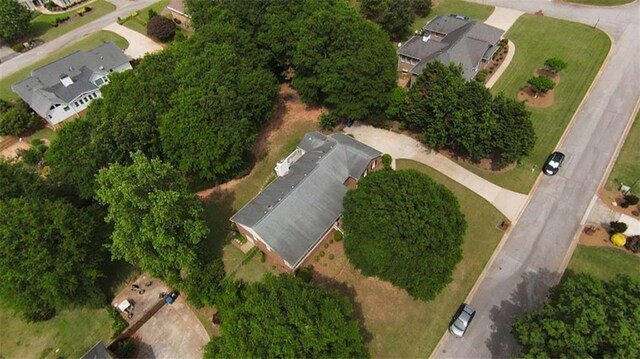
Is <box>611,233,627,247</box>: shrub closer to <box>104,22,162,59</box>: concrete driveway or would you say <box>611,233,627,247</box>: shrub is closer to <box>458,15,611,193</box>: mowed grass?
<box>458,15,611,193</box>: mowed grass

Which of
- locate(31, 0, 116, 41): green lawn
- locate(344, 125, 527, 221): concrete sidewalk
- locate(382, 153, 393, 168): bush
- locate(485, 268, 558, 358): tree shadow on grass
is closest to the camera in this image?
locate(485, 268, 558, 358): tree shadow on grass

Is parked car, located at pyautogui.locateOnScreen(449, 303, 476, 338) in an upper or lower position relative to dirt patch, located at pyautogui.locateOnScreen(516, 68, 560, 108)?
lower

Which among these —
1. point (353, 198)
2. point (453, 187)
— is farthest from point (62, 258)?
point (453, 187)

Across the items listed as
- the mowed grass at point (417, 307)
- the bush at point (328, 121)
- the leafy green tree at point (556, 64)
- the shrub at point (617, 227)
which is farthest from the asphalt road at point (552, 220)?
the bush at point (328, 121)

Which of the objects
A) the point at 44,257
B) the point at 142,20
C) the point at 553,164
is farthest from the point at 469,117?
the point at 142,20

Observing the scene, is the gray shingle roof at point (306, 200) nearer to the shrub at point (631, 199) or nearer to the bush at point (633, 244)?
the bush at point (633, 244)

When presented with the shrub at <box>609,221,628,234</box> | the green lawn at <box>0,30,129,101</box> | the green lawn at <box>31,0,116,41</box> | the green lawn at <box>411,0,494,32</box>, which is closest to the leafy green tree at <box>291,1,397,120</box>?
the green lawn at <box>411,0,494,32</box>

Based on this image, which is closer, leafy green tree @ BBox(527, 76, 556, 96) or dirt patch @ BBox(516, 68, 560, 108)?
leafy green tree @ BBox(527, 76, 556, 96)

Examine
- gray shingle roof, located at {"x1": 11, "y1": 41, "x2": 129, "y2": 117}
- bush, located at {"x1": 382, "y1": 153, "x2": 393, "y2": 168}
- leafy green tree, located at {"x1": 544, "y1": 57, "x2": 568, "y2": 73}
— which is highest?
leafy green tree, located at {"x1": 544, "y1": 57, "x2": 568, "y2": 73}
